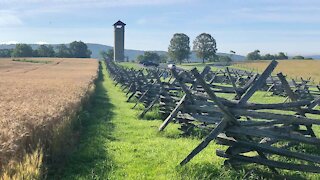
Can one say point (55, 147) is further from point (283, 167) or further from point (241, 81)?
point (241, 81)

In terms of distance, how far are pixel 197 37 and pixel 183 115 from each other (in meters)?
115

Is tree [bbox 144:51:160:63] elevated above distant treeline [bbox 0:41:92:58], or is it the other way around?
distant treeline [bbox 0:41:92:58]

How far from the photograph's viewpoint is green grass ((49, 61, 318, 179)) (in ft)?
25.6

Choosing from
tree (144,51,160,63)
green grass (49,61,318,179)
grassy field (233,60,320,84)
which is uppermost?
green grass (49,61,318,179)

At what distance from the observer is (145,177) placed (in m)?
7.63

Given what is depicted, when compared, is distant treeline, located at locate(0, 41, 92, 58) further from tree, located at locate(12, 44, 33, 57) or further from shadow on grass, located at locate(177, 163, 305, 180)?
shadow on grass, located at locate(177, 163, 305, 180)

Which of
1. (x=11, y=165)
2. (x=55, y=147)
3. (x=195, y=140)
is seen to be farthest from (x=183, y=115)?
(x=11, y=165)

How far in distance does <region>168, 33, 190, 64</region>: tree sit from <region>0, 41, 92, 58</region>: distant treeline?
4062 centimetres

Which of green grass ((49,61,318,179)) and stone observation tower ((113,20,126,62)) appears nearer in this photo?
green grass ((49,61,318,179))

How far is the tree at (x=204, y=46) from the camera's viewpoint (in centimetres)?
12425

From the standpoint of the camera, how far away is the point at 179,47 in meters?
128

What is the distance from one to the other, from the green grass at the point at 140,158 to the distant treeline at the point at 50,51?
434 ft

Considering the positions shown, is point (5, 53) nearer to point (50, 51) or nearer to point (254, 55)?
point (50, 51)

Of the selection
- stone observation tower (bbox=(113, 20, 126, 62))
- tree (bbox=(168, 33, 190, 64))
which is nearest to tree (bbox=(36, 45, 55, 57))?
stone observation tower (bbox=(113, 20, 126, 62))
